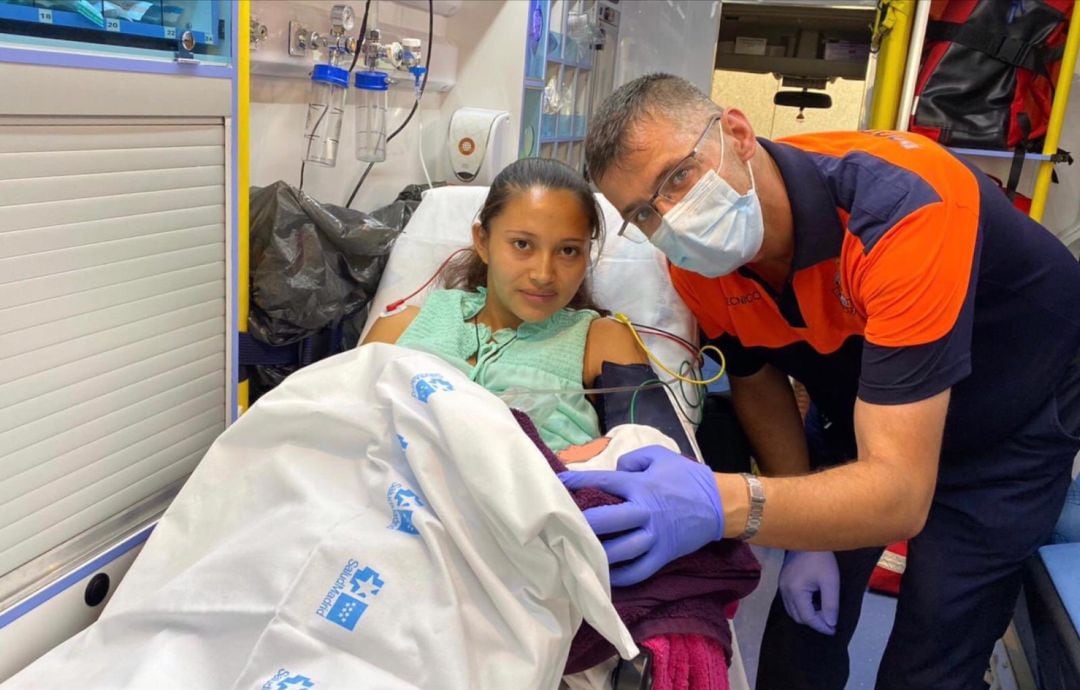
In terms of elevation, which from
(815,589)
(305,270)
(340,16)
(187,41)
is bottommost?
(815,589)

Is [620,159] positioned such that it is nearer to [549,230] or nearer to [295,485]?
[549,230]

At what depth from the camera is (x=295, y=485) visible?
113 cm

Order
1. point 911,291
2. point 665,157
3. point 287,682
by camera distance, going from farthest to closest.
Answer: point 665,157, point 911,291, point 287,682

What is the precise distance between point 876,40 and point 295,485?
3004mm

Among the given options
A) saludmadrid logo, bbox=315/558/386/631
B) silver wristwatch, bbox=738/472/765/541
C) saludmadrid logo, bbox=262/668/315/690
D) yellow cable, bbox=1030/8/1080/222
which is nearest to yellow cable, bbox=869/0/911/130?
yellow cable, bbox=1030/8/1080/222

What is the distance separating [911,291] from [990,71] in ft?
7.66

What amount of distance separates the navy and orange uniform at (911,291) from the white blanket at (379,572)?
58cm

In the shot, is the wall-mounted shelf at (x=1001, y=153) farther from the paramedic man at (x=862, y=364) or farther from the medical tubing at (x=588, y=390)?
the medical tubing at (x=588, y=390)

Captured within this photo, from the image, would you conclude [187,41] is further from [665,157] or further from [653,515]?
[653,515]

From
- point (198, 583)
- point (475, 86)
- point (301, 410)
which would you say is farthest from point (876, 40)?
point (198, 583)

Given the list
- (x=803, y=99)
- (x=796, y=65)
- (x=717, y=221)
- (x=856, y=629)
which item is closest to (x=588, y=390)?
(x=717, y=221)

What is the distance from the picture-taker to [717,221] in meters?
1.39

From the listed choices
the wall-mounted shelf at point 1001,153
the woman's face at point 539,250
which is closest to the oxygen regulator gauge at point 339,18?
the woman's face at point 539,250

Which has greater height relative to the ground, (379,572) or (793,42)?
(793,42)
